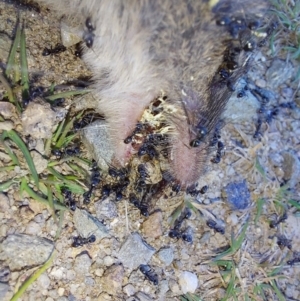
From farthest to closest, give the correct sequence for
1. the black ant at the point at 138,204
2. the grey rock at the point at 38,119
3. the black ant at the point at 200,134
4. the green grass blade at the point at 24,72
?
the black ant at the point at 138,204 < the green grass blade at the point at 24,72 < the grey rock at the point at 38,119 < the black ant at the point at 200,134

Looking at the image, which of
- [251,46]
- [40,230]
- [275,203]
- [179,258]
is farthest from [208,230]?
[251,46]

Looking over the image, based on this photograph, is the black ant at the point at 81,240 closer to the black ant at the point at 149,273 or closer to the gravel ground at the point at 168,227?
the gravel ground at the point at 168,227

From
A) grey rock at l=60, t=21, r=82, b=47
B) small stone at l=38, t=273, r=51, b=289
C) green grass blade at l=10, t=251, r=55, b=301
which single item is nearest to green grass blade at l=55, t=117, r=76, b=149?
grey rock at l=60, t=21, r=82, b=47

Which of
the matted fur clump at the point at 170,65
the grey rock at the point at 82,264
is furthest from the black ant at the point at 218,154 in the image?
the grey rock at the point at 82,264

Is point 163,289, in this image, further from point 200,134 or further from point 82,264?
point 200,134

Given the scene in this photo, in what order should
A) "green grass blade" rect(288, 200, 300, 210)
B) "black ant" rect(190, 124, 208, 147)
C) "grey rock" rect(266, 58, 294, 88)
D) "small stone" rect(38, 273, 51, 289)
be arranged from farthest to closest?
"grey rock" rect(266, 58, 294, 88), "green grass blade" rect(288, 200, 300, 210), "small stone" rect(38, 273, 51, 289), "black ant" rect(190, 124, 208, 147)

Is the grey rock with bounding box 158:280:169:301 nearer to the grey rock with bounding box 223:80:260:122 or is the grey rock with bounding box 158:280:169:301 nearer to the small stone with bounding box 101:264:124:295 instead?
the small stone with bounding box 101:264:124:295

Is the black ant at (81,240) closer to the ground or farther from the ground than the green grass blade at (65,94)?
closer to the ground
